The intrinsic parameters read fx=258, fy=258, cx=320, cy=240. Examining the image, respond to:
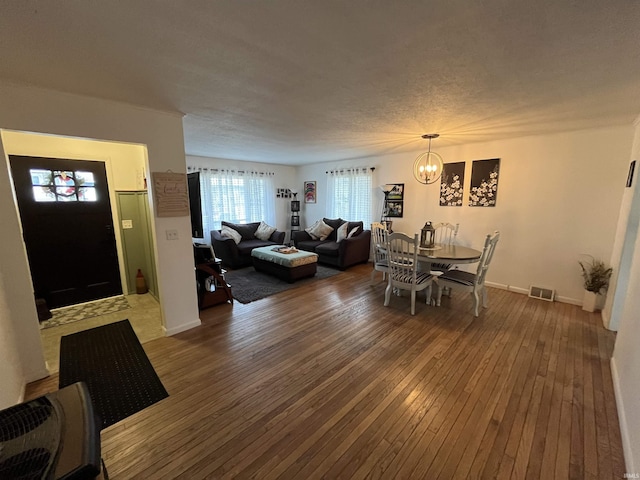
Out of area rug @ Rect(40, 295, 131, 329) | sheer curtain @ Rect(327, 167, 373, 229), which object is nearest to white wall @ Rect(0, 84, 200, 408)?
area rug @ Rect(40, 295, 131, 329)

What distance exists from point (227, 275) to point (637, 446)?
4834mm

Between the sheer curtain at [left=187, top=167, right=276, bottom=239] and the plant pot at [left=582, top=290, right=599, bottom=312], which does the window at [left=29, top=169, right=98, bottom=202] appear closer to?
the sheer curtain at [left=187, top=167, right=276, bottom=239]

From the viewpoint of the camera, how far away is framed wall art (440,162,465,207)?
4.27 metres

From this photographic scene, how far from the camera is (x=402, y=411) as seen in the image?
1779 millimetres

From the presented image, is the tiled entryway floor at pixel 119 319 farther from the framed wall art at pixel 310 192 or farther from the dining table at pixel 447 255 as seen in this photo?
the framed wall art at pixel 310 192

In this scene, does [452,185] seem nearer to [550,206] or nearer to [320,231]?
[550,206]

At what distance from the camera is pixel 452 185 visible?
4.37m

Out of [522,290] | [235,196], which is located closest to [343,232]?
[235,196]

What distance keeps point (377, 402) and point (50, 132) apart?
3.20m

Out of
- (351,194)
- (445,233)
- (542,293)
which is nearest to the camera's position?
(542,293)

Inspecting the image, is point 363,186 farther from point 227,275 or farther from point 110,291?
point 110,291

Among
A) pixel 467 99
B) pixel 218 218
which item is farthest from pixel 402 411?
pixel 218 218

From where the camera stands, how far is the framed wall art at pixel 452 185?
14.0 feet

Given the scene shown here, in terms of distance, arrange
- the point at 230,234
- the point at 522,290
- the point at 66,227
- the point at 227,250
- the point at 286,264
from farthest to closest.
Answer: the point at 230,234 < the point at 227,250 < the point at 286,264 < the point at 522,290 < the point at 66,227
